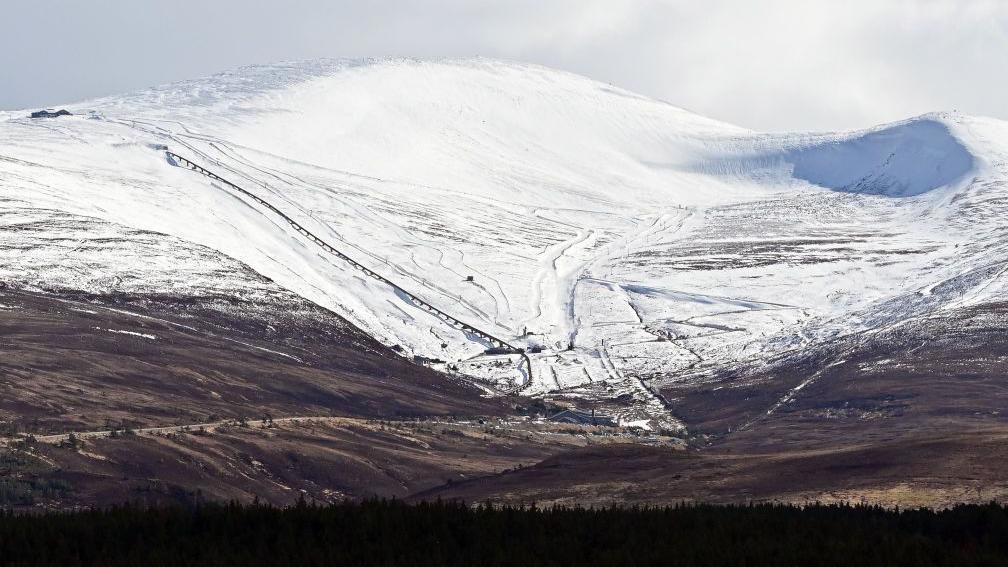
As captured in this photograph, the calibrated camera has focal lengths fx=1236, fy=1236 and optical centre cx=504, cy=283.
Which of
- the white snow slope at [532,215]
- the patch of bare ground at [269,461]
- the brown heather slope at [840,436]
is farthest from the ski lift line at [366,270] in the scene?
the patch of bare ground at [269,461]

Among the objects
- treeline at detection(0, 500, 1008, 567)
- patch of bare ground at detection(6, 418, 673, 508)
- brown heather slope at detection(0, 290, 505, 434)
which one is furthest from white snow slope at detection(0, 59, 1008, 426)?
treeline at detection(0, 500, 1008, 567)

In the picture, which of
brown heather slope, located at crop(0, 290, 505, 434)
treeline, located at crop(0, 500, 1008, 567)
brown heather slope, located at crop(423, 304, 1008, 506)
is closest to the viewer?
treeline, located at crop(0, 500, 1008, 567)

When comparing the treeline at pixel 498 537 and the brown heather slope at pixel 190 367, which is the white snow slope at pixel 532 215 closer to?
the brown heather slope at pixel 190 367

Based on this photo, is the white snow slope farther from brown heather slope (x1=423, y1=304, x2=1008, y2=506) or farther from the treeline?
the treeline

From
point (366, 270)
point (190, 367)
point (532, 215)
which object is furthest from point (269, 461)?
point (532, 215)

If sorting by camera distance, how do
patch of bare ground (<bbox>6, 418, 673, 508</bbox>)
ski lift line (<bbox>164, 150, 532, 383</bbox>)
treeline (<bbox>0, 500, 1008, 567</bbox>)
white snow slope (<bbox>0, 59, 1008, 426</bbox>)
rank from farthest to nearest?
white snow slope (<bbox>0, 59, 1008, 426</bbox>) < ski lift line (<bbox>164, 150, 532, 383</bbox>) < patch of bare ground (<bbox>6, 418, 673, 508</bbox>) < treeline (<bbox>0, 500, 1008, 567</bbox>)

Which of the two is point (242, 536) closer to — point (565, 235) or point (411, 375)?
point (411, 375)
